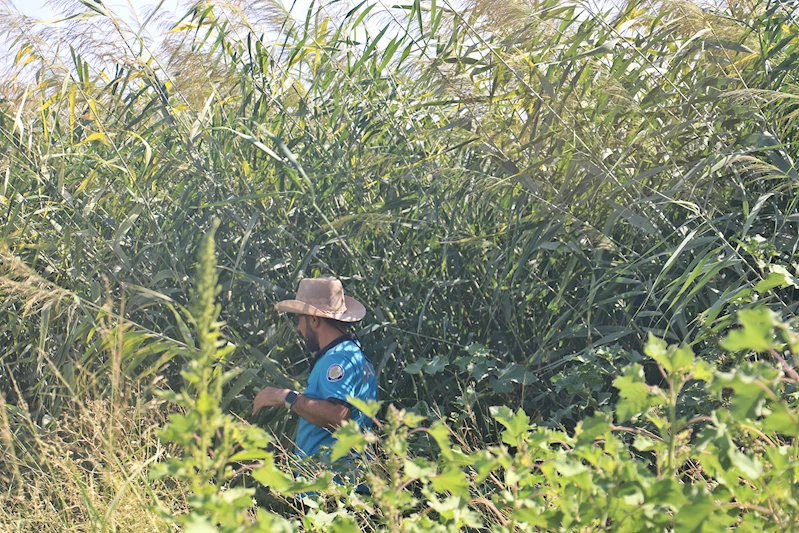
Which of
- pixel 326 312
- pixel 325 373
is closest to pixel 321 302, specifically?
pixel 326 312

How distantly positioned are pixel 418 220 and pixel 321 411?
83 cm

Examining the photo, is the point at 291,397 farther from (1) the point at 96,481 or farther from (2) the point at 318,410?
(1) the point at 96,481

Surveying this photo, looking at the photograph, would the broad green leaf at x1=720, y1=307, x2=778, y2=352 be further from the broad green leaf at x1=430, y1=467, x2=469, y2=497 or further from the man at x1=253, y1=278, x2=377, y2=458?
the man at x1=253, y1=278, x2=377, y2=458

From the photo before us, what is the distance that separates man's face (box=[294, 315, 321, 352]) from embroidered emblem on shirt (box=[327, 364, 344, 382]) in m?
0.20

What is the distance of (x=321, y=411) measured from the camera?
297 cm

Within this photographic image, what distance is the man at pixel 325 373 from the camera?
3.00 meters

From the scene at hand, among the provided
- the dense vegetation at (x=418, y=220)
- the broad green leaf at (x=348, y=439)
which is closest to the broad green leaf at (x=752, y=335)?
the broad green leaf at (x=348, y=439)

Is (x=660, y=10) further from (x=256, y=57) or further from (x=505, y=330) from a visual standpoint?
(x=256, y=57)

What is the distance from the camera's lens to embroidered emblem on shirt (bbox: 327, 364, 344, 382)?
3.04 metres

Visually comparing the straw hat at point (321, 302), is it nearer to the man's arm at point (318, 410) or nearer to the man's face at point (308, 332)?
the man's face at point (308, 332)

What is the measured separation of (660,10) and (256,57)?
1.71 m

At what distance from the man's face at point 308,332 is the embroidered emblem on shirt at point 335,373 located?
0.66 feet

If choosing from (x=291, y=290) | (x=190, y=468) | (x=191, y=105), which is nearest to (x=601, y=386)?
(x=291, y=290)

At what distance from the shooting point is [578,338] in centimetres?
334
